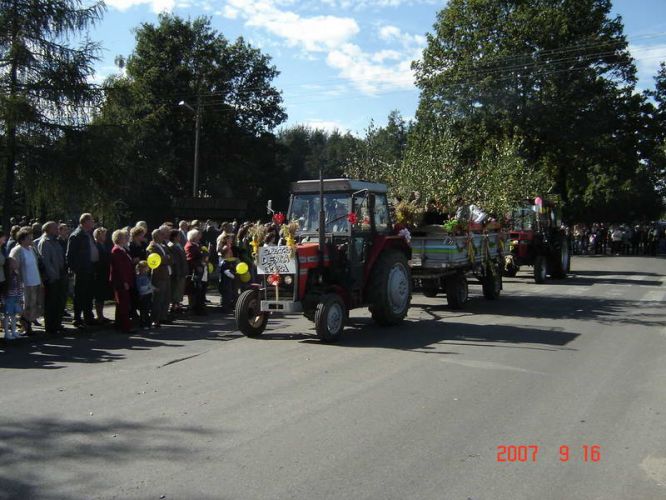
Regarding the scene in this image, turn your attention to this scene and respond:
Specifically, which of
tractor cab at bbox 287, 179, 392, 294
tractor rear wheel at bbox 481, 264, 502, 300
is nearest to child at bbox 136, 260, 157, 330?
tractor cab at bbox 287, 179, 392, 294

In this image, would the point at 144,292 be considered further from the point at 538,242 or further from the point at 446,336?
the point at 538,242

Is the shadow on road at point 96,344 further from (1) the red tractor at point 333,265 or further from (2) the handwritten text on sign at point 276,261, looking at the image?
(2) the handwritten text on sign at point 276,261

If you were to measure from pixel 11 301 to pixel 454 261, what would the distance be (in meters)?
8.16

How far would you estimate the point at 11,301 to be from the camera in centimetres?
994

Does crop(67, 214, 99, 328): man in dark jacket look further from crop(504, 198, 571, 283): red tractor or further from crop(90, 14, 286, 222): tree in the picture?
crop(90, 14, 286, 222): tree

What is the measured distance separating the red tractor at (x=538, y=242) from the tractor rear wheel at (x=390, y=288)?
363 inches

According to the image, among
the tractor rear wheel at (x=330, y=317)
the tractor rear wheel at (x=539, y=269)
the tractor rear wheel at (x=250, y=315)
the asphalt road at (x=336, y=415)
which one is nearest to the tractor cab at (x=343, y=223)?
the tractor rear wheel at (x=330, y=317)

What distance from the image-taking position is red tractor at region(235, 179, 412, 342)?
1013 centimetres

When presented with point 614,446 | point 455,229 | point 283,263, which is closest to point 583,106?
point 455,229

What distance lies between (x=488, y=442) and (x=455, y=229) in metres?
9.10

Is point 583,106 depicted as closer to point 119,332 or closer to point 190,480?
point 119,332

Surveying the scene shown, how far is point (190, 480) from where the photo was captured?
15.0 feet

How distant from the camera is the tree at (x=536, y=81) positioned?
118 ft
